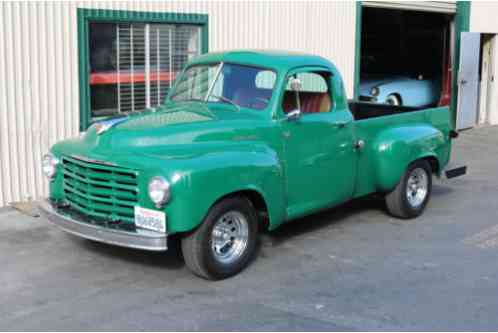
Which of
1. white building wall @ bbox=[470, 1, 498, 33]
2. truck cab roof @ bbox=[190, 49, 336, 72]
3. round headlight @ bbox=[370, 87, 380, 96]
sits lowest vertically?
round headlight @ bbox=[370, 87, 380, 96]

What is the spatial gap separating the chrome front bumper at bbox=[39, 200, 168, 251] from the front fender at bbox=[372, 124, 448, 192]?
9.77 feet

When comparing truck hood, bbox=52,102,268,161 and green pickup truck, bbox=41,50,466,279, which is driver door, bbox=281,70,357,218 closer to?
green pickup truck, bbox=41,50,466,279

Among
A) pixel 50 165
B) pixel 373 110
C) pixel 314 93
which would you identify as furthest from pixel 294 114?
pixel 373 110

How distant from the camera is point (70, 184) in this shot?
19.1 feet

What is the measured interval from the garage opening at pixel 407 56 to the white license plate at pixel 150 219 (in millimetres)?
10248

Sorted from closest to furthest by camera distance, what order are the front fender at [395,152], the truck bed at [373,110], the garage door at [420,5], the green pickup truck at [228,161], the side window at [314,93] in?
the green pickup truck at [228,161]
the side window at [314,93]
the front fender at [395,152]
the truck bed at [373,110]
the garage door at [420,5]

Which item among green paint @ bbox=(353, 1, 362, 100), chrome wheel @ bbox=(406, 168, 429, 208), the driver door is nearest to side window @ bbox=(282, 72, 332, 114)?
the driver door

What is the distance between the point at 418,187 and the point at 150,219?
12.6 ft

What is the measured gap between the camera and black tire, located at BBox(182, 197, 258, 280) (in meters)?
5.37

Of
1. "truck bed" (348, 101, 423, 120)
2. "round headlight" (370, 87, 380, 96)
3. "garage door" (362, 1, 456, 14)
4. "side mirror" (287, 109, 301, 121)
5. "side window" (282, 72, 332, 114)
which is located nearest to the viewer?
"side mirror" (287, 109, 301, 121)

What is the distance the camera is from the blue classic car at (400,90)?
14750mm

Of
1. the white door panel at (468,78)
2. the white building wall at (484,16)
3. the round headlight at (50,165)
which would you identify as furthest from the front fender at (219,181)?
the white building wall at (484,16)

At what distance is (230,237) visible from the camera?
575 cm

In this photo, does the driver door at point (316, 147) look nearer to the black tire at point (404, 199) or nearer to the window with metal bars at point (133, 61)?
the black tire at point (404, 199)
